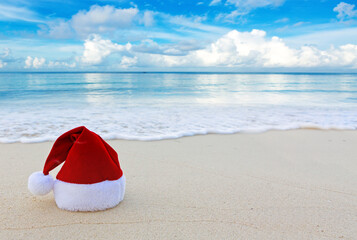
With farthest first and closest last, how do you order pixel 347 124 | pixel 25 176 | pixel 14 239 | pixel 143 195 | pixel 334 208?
pixel 347 124, pixel 25 176, pixel 143 195, pixel 334 208, pixel 14 239

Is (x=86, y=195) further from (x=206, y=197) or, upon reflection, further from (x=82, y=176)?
(x=206, y=197)

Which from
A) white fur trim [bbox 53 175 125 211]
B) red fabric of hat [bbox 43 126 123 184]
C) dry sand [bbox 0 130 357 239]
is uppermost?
red fabric of hat [bbox 43 126 123 184]

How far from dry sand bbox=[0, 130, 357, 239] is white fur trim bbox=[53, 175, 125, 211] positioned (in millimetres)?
46

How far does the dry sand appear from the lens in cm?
149

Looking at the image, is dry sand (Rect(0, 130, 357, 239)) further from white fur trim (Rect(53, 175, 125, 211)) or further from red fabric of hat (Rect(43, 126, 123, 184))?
→ red fabric of hat (Rect(43, 126, 123, 184))

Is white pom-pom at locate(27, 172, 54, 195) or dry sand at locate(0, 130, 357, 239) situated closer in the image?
dry sand at locate(0, 130, 357, 239)

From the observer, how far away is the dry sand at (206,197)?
1.49 metres

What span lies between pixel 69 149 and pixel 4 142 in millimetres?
2321

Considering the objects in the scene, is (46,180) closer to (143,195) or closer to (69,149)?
(69,149)

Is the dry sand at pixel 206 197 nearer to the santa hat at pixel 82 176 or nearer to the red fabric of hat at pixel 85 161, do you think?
the santa hat at pixel 82 176

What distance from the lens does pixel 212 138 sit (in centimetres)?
375

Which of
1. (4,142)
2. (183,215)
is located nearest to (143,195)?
(183,215)

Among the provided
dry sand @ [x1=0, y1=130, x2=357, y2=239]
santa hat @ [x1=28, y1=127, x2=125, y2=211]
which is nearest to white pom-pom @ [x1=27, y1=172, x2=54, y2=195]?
santa hat @ [x1=28, y1=127, x2=125, y2=211]

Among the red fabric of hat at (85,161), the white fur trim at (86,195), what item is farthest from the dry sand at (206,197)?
the red fabric of hat at (85,161)
